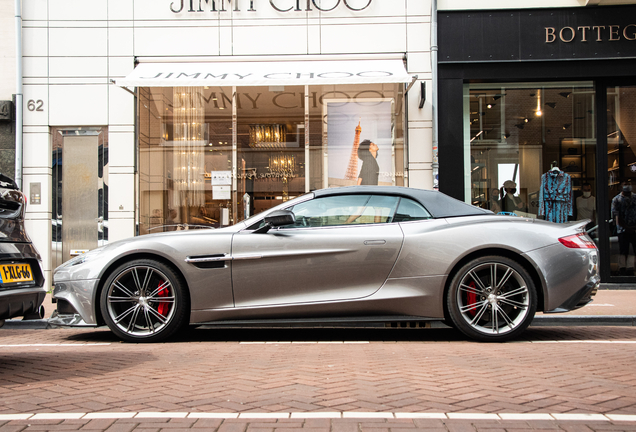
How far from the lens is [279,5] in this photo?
11.0 metres

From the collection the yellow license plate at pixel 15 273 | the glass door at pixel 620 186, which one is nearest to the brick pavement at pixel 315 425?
the yellow license plate at pixel 15 273

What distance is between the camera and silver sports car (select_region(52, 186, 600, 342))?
5.22 meters

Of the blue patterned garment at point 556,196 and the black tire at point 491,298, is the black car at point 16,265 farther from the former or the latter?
the blue patterned garment at point 556,196

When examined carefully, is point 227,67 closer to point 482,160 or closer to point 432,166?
point 432,166

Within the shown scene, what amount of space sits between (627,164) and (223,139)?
7.52m

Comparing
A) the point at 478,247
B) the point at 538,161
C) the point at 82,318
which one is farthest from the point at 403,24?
the point at 82,318

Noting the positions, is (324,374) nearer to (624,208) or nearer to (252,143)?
(252,143)

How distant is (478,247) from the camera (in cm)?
523

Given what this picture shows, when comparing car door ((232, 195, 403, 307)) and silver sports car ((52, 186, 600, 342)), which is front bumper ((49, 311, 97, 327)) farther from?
car door ((232, 195, 403, 307))

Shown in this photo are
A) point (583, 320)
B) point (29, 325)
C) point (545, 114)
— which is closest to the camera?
point (583, 320)

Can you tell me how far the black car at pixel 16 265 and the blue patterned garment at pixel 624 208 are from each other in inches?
382

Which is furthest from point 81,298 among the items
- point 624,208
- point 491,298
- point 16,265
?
point 624,208

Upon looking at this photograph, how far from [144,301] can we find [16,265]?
1256mm

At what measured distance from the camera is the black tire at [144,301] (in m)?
5.32
